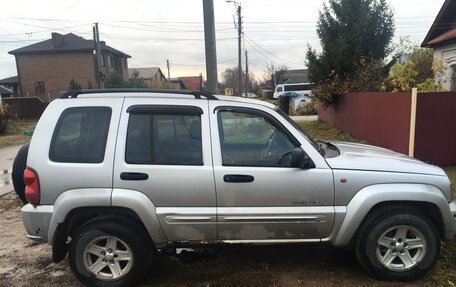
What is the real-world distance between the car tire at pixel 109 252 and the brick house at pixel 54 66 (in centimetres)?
4606

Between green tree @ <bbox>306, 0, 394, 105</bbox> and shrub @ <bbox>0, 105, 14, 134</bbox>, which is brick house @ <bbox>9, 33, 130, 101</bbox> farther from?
green tree @ <bbox>306, 0, 394, 105</bbox>

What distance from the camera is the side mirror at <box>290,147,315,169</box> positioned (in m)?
3.69

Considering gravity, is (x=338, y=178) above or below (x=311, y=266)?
above

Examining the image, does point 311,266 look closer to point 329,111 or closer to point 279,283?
point 279,283

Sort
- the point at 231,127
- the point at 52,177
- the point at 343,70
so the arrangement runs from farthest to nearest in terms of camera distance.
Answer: the point at 343,70
the point at 231,127
the point at 52,177

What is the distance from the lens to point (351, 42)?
17.9 meters

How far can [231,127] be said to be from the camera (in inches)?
160

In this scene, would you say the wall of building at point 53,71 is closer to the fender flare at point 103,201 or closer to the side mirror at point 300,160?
the fender flare at point 103,201

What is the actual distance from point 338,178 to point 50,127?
266 cm

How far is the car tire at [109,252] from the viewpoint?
3.75m

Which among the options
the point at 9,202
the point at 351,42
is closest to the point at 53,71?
the point at 351,42

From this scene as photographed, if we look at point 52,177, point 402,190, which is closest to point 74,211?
point 52,177

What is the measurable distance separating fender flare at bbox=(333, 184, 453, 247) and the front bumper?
2645 millimetres

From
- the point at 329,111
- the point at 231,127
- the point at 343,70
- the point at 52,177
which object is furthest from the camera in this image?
the point at 329,111
